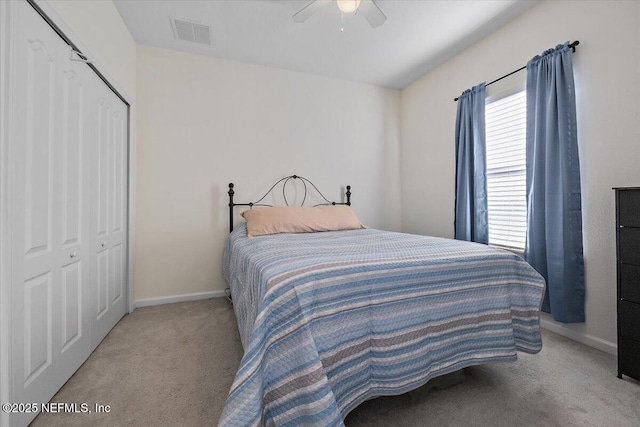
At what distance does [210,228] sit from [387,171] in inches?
96.4

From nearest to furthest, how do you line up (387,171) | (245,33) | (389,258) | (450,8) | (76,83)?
1. (389,258)
2. (76,83)
3. (450,8)
4. (245,33)
5. (387,171)

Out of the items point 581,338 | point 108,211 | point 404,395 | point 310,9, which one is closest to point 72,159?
point 108,211

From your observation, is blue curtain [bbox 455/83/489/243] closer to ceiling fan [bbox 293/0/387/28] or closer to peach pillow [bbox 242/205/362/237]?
peach pillow [bbox 242/205/362/237]

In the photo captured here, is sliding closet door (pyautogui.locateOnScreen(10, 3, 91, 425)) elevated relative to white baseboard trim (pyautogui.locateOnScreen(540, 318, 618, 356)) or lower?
elevated

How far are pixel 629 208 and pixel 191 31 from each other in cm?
353

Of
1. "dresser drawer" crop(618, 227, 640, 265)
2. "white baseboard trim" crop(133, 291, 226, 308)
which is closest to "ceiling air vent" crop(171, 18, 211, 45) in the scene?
"white baseboard trim" crop(133, 291, 226, 308)

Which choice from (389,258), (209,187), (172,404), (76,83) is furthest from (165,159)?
(389,258)

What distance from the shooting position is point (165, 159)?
2848 millimetres

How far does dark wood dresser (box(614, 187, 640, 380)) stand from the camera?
149cm

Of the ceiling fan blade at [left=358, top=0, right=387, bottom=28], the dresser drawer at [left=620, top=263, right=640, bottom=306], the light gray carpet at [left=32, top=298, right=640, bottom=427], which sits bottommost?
the light gray carpet at [left=32, top=298, right=640, bottom=427]

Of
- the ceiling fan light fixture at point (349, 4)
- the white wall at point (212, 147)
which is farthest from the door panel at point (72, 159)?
the ceiling fan light fixture at point (349, 4)

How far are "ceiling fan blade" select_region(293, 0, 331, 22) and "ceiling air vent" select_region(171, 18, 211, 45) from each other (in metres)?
1.01

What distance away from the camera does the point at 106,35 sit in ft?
6.79

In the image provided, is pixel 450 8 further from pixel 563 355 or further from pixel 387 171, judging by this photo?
pixel 563 355
